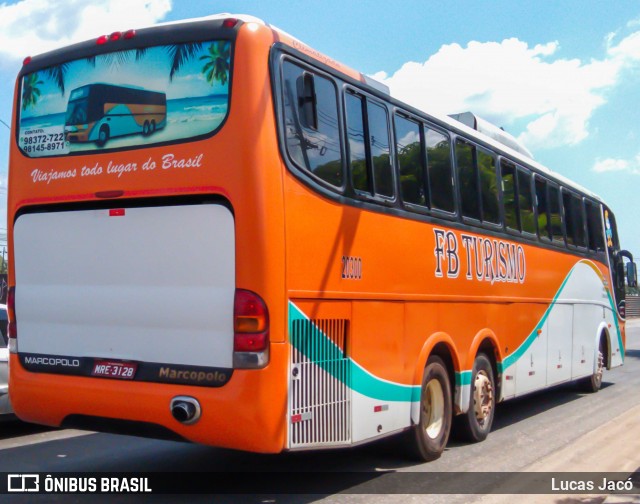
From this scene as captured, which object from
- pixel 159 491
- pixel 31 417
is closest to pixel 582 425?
pixel 159 491

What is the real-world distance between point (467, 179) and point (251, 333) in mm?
4693

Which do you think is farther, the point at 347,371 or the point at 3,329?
the point at 3,329

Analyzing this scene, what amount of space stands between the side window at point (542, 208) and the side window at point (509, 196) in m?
1.08

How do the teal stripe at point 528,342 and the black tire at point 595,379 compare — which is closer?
the teal stripe at point 528,342

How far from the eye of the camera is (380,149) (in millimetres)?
7832

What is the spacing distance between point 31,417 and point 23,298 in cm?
101

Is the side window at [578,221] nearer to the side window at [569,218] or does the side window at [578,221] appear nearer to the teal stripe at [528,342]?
the side window at [569,218]

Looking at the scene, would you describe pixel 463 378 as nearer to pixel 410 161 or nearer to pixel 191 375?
pixel 410 161

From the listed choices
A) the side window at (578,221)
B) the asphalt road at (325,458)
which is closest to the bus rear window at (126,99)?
the asphalt road at (325,458)

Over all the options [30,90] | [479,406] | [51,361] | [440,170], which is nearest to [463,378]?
[479,406]

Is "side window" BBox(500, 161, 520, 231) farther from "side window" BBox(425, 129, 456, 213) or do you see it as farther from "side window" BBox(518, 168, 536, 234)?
"side window" BBox(425, 129, 456, 213)

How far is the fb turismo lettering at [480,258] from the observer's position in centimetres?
894

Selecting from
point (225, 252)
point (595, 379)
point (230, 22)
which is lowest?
point (595, 379)

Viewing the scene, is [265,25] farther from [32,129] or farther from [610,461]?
[610,461]
